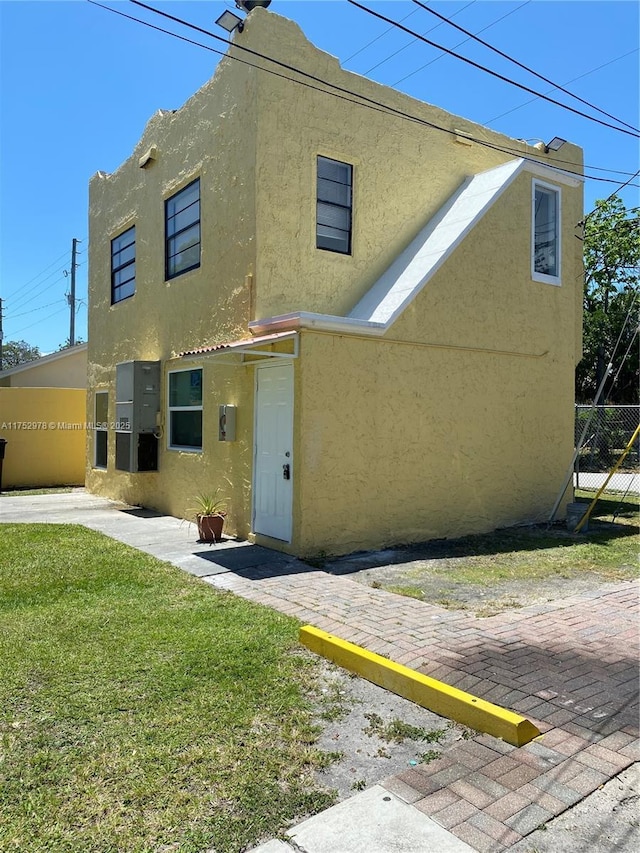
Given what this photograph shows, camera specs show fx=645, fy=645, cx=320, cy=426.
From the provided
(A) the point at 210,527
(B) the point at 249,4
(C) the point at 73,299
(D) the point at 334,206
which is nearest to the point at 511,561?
(A) the point at 210,527

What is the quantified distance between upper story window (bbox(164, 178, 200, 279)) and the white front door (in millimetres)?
3047

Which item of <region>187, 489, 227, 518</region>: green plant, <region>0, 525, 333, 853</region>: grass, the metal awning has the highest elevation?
the metal awning

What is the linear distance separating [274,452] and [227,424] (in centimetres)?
112

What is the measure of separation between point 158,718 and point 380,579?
3.82 metres

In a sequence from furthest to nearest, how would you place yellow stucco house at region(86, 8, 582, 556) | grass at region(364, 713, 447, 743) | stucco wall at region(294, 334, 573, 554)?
1. yellow stucco house at region(86, 8, 582, 556)
2. stucco wall at region(294, 334, 573, 554)
3. grass at region(364, 713, 447, 743)

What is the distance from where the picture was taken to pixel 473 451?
1004 centimetres

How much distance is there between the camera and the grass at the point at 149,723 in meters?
2.86

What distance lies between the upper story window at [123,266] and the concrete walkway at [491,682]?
280 inches

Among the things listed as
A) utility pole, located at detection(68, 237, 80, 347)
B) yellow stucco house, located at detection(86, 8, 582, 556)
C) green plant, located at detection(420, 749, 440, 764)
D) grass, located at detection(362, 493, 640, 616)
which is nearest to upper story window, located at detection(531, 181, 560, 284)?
yellow stucco house, located at detection(86, 8, 582, 556)

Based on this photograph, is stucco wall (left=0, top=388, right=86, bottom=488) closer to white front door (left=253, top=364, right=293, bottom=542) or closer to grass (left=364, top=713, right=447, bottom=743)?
white front door (left=253, top=364, right=293, bottom=542)

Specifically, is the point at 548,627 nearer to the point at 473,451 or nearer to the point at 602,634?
the point at 602,634

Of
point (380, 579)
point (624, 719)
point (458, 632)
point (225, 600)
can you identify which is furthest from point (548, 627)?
point (225, 600)

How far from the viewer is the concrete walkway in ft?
9.56

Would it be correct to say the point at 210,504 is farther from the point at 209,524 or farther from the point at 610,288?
the point at 610,288
